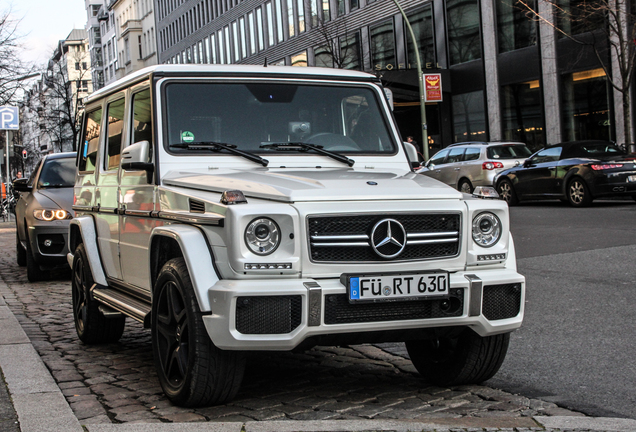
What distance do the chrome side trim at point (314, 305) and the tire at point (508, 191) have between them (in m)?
17.9

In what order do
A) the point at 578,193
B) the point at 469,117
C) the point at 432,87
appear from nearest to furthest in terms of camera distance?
the point at 578,193 → the point at 432,87 → the point at 469,117

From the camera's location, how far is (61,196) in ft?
39.0

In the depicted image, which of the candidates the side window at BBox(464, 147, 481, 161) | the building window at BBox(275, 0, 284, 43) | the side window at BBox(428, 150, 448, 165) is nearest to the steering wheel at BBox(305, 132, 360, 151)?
the side window at BBox(464, 147, 481, 161)

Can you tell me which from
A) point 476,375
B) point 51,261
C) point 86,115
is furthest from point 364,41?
point 476,375

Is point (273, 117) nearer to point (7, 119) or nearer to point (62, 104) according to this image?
point (7, 119)

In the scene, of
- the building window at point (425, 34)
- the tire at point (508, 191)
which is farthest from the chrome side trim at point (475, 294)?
the building window at point (425, 34)

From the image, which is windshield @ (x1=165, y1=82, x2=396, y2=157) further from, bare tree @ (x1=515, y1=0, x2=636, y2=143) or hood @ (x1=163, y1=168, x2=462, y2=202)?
bare tree @ (x1=515, y1=0, x2=636, y2=143)

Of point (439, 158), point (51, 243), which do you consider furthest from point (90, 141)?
point (439, 158)

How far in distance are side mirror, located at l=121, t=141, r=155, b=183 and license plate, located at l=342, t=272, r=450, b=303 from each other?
1.71m

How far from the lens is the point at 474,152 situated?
2400 centimetres

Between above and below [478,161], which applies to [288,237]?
below

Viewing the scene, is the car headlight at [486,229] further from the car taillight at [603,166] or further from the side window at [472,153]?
the side window at [472,153]

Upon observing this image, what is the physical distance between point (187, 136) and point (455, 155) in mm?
20204

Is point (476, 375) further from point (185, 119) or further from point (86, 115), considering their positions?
point (86, 115)
